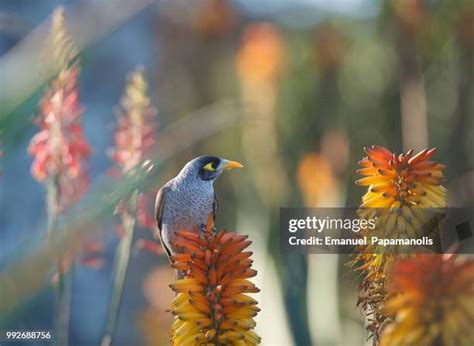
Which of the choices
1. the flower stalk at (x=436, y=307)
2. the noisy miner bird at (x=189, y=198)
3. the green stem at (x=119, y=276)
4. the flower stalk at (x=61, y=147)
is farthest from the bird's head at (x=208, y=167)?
the flower stalk at (x=436, y=307)

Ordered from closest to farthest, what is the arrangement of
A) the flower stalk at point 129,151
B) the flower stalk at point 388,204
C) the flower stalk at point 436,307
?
the flower stalk at point 436,307, the flower stalk at point 388,204, the flower stalk at point 129,151

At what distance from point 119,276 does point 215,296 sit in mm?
498

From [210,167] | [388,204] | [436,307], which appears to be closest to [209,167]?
[210,167]

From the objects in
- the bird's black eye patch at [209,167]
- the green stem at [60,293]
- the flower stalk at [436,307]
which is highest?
the bird's black eye patch at [209,167]

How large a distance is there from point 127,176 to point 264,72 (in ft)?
2.05

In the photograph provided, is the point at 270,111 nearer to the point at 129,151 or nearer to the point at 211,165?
the point at 211,165

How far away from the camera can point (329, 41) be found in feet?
8.26

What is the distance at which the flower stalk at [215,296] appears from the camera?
2094mm

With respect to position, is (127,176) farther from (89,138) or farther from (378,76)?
(378,76)

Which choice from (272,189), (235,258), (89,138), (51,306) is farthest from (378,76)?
(51,306)

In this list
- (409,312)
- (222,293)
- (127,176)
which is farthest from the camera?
(127,176)

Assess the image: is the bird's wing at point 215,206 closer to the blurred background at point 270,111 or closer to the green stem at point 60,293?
the blurred background at point 270,111

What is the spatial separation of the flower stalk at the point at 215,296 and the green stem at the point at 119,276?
1.11 ft

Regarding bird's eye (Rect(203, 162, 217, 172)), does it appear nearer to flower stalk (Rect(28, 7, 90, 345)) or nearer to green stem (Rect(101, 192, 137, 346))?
green stem (Rect(101, 192, 137, 346))
